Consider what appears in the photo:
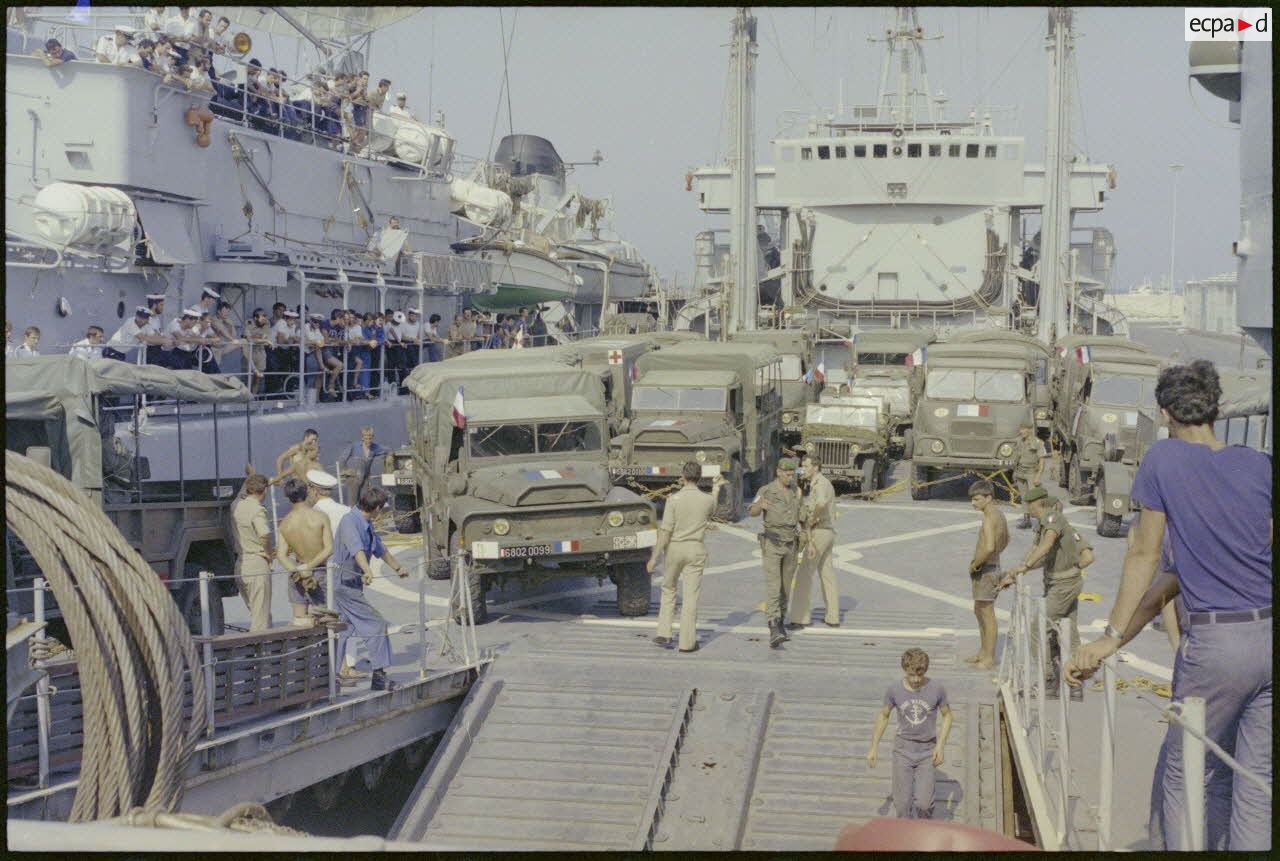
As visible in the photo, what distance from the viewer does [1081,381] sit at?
24.3m

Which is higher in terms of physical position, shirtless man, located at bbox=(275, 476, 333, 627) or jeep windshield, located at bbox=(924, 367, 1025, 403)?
jeep windshield, located at bbox=(924, 367, 1025, 403)

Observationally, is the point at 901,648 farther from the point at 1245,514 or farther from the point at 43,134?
the point at 43,134

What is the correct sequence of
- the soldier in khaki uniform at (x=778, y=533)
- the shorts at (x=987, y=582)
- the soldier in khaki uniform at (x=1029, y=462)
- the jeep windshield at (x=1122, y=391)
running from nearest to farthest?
the shorts at (x=987, y=582), the soldier in khaki uniform at (x=778, y=533), the soldier in khaki uniform at (x=1029, y=462), the jeep windshield at (x=1122, y=391)

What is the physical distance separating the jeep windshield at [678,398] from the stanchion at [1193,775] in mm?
16088

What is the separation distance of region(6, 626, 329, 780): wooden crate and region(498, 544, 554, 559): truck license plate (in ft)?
9.82

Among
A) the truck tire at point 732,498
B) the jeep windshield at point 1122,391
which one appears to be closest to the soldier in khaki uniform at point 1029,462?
the jeep windshield at point 1122,391

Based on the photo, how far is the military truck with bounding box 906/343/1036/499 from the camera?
22.0 metres

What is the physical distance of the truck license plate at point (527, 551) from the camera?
41.7 ft

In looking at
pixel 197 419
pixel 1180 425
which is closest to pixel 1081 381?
pixel 197 419

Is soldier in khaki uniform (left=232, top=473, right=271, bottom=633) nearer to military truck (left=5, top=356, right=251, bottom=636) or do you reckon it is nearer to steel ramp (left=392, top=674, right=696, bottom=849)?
military truck (left=5, top=356, right=251, bottom=636)

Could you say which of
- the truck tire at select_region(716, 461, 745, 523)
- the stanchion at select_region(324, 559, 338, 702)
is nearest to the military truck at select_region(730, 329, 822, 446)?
the truck tire at select_region(716, 461, 745, 523)

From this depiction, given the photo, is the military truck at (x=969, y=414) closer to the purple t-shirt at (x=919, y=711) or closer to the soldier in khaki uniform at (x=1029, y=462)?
the soldier in khaki uniform at (x=1029, y=462)

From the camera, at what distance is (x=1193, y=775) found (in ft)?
15.4

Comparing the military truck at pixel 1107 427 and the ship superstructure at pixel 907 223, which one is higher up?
the ship superstructure at pixel 907 223
